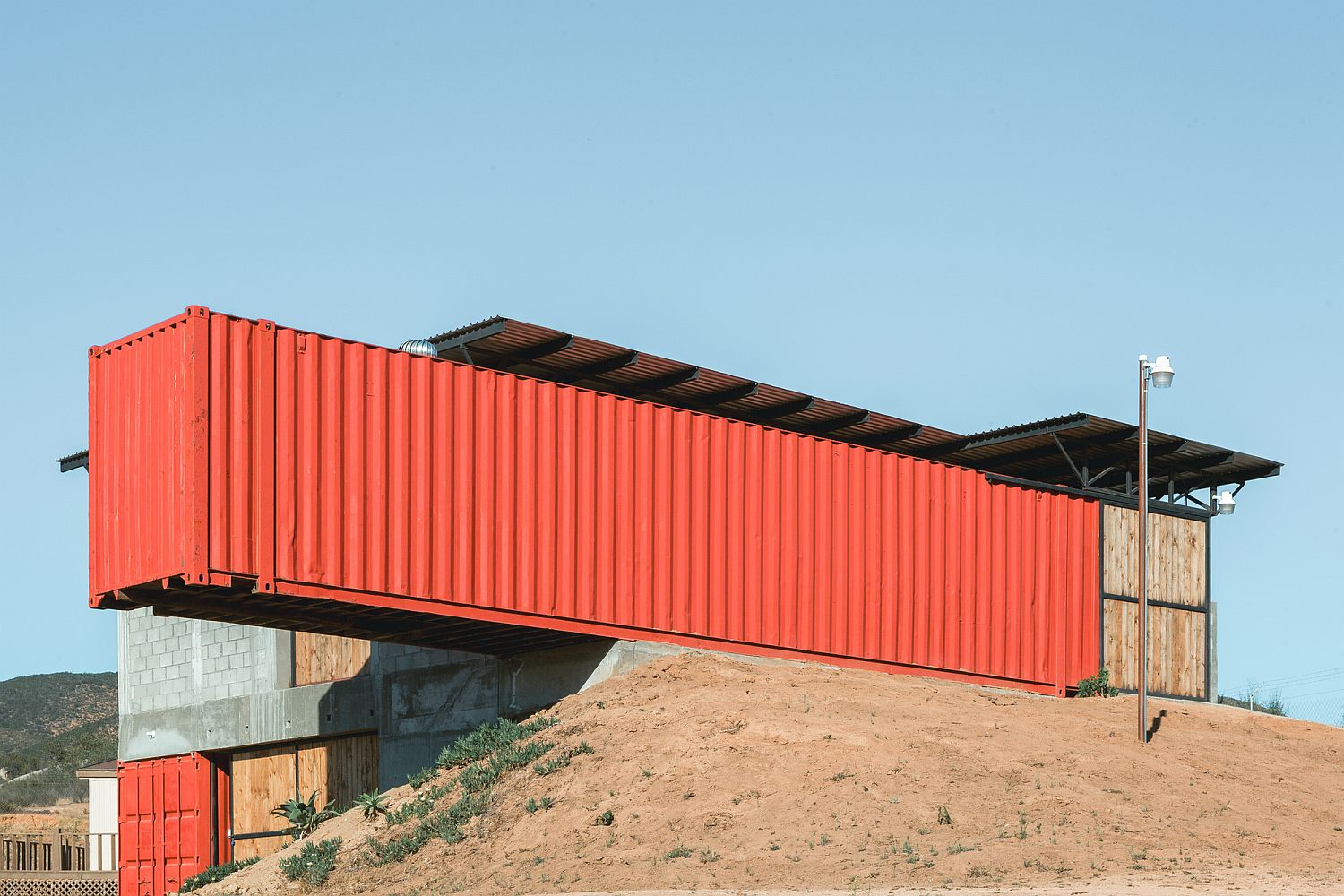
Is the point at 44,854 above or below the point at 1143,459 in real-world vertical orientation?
below

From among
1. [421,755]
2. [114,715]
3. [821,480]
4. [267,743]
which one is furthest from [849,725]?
[114,715]

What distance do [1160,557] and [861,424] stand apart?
6382 millimetres

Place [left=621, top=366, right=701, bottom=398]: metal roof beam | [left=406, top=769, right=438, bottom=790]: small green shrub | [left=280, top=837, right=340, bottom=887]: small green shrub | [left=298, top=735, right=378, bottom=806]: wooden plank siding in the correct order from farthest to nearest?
[left=298, top=735, right=378, bottom=806]: wooden plank siding → [left=621, top=366, right=701, bottom=398]: metal roof beam → [left=406, top=769, right=438, bottom=790]: small green shrub → [left=280, top=837, right=340, bottom=887]: small green shrub

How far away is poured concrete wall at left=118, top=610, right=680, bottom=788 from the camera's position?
2500 cm

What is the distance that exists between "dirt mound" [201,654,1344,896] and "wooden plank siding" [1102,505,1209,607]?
6.45 metres

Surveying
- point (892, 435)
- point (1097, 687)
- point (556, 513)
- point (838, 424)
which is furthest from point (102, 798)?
point (1097, 687)

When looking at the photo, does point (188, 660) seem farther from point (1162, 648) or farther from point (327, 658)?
point (1162, 648)

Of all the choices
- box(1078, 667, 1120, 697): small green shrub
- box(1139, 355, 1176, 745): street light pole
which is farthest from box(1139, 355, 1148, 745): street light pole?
box(1078, 667, 1120, 697): small green shrub

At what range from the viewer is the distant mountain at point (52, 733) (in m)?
72.1

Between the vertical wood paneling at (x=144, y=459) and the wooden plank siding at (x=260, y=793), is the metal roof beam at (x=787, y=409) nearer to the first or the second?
the wooden plank siding at (x=260, y=793)

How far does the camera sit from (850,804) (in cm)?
1869

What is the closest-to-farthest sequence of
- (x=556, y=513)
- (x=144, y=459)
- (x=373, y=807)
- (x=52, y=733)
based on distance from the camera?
(x=144, y=459)
(x=373, y=807)
(x=556, y=513)
(x=52, y=733)

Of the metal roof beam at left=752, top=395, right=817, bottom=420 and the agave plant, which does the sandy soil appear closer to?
the agave plant

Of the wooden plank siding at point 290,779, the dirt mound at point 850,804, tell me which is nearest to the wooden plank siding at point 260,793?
the wooden plank siding at point 290,779
